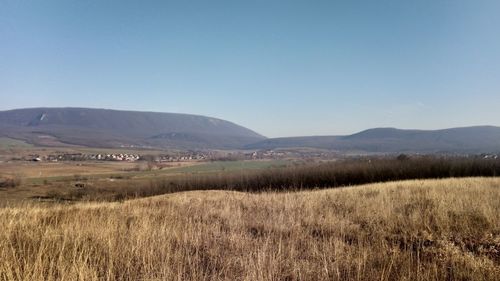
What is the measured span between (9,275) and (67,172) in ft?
365

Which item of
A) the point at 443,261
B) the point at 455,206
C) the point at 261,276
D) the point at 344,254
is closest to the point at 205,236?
the point at 344,254

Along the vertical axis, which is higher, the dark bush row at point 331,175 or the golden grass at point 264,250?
the golden grass at point 264,250

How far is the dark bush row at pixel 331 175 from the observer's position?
Answer: 4997cm

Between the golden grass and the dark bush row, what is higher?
the golden grass

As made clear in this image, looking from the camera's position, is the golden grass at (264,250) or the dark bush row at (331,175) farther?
the dark bush row at (331,175)

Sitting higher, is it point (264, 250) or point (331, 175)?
point (264, 250)

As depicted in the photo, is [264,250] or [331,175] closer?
[264,250]

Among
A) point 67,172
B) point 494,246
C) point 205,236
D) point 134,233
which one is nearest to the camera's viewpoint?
point 494,246

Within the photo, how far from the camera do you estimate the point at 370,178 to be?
5488 centimetres

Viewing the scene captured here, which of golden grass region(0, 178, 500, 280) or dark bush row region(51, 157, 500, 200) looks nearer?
golden grass region(0, 178, 500, 280)

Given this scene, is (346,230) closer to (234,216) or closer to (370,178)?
(234,216)

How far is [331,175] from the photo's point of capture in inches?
2377

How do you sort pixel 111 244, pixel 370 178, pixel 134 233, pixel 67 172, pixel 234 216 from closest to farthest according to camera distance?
pixel 111 244 → pixel 134 233 → pixel 234 216 → pixel 370 178 → pixel 67 172

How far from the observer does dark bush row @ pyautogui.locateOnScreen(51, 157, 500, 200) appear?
164 ft
